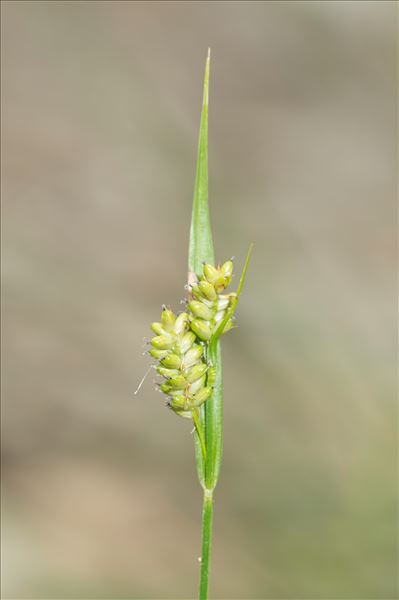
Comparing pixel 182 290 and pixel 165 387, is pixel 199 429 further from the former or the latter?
pixel 182 290

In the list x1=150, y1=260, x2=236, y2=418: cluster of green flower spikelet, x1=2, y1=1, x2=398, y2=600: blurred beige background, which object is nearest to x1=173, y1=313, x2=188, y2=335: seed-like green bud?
A: x1=150, y1=260, x2=236, y2=418: cluster of green flower spikelet

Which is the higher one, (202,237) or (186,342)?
(202,237)

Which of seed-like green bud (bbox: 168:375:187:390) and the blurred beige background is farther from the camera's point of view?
the blurred beige background

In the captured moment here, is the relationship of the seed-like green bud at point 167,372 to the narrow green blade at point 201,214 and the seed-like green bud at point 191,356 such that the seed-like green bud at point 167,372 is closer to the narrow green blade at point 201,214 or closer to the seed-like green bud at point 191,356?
the seed-like green bud at point 191,356

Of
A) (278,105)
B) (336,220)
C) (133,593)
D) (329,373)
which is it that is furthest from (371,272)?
(133,593)

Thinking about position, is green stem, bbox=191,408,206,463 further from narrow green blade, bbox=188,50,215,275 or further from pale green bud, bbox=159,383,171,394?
narrow green blade, bbox=188,50,215,275

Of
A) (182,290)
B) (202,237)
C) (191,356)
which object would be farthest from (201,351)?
(182,290)
